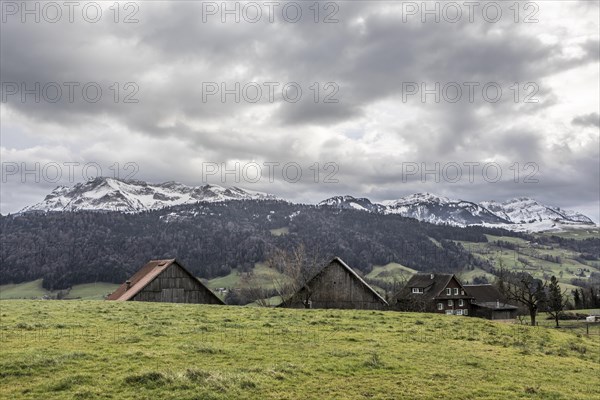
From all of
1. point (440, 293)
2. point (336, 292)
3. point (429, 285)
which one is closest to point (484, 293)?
point (440, 293)

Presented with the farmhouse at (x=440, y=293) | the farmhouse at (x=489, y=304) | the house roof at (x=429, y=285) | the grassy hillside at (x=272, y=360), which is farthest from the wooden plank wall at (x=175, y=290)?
the farmhouse at (x=489, y=304)

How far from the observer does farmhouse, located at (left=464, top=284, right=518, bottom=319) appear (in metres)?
114

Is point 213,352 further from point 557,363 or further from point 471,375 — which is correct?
point 557,363

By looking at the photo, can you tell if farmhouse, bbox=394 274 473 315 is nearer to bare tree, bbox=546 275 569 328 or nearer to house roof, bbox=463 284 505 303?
house roof, bbox=463 284 505 303

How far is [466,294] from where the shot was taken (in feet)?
377

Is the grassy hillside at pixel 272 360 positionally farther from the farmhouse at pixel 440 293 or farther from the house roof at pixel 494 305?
the house roof at pixel 494 305

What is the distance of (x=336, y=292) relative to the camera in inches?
2172

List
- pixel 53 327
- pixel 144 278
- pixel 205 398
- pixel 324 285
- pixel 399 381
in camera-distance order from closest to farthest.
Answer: pixel 205 398, pixel 399 381, pixel 53 327, pixel 324 285, pixel 144 278

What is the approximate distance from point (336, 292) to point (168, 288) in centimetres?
2107

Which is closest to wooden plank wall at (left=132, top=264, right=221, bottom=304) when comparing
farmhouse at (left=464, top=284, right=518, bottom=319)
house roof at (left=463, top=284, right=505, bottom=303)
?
farmhouse at (left=464, top=284, right=518, bottom=319)

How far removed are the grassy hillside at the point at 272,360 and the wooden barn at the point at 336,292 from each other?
22279 mm

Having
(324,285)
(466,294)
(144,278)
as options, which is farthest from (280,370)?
(466,294)

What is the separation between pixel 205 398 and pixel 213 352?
20.0 feet

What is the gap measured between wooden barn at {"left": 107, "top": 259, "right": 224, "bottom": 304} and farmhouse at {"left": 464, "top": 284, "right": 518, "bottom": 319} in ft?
257
